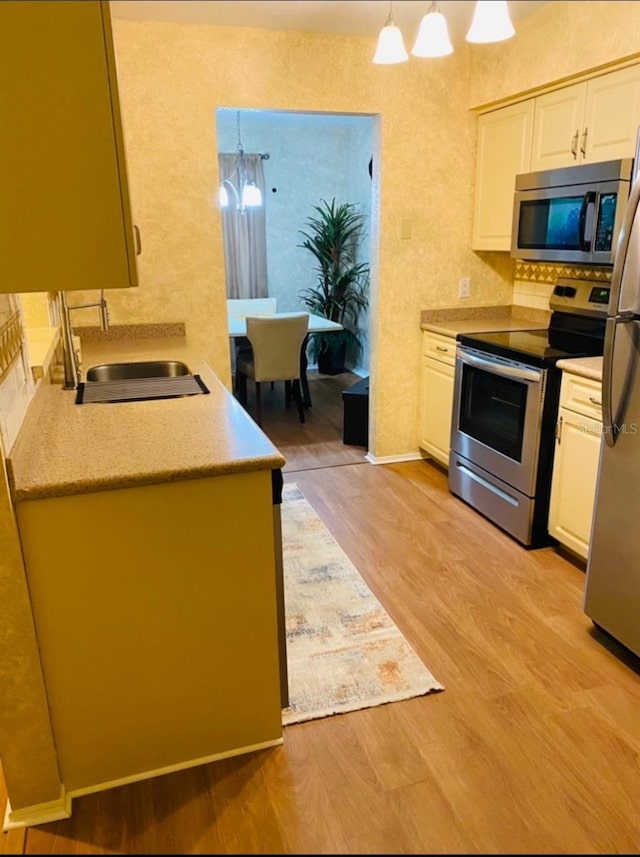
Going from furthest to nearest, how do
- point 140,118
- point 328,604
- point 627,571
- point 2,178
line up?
point 140,118 → point 328,604 → point 627,571 → point 2,178

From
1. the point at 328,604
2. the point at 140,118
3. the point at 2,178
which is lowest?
the point at 328,604

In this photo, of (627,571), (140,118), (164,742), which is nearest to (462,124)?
(140,118)

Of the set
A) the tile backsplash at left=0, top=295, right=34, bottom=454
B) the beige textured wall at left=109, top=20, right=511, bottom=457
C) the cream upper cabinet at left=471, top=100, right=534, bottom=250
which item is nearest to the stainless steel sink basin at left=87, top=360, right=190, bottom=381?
the beige textured wall at left=109, top=20, right=511, bottom=457

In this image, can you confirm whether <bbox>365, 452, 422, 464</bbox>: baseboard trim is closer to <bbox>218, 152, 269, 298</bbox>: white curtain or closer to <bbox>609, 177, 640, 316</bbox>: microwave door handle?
<bbox>609, 177, 640, 316</bbox>: microwave door handle

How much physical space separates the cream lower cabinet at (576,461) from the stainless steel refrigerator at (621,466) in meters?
0.36

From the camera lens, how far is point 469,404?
3125 mm

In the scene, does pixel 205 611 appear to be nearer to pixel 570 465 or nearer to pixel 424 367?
pixel 570 465

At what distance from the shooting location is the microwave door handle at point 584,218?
2518 millimetres

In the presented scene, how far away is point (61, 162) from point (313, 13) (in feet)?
1.71

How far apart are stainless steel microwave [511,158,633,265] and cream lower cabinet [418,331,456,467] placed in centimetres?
64

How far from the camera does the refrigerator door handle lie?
183 cm

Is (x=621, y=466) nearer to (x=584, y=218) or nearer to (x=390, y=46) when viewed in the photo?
(x=584, y=218)

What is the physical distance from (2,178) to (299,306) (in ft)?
17.7

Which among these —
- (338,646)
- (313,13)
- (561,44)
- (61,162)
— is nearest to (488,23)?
(313,13)
